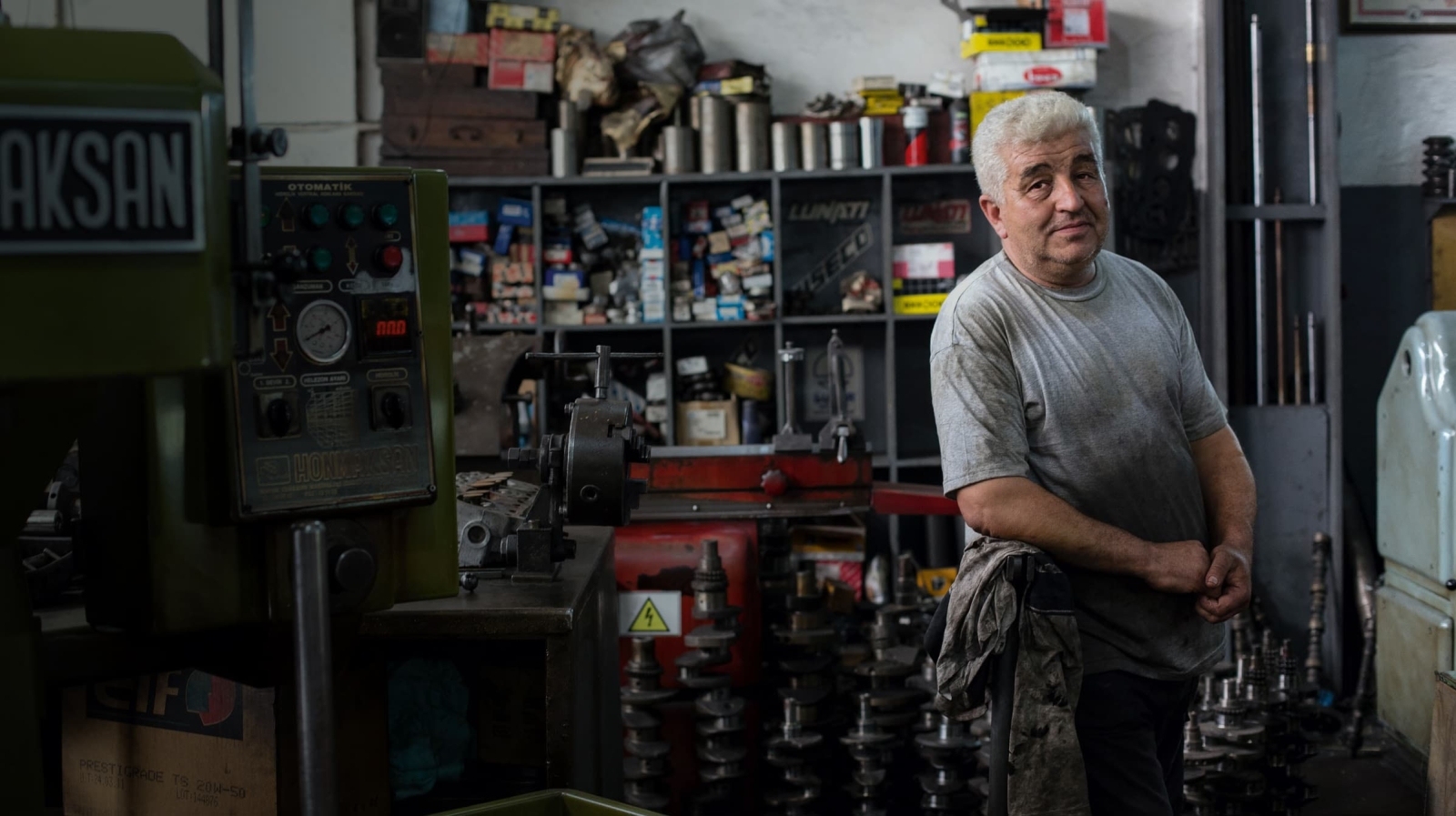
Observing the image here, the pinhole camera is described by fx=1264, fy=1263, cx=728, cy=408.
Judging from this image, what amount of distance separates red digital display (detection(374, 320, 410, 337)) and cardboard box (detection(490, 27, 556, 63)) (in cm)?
353

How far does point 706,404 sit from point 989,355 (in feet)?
9.55

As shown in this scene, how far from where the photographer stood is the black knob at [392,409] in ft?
3.70

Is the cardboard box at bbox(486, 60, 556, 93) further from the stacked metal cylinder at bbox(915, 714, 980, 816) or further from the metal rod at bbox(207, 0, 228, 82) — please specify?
the metal rod at bbox(207, 0, 228, 82)

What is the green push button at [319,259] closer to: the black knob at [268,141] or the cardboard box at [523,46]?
the black knob at [268,141]

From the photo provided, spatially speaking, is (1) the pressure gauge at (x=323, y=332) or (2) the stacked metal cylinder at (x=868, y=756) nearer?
(1) the pressure gauge at (x=323, y=332)

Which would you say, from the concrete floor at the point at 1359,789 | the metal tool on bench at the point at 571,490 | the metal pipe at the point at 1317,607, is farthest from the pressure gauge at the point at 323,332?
the metal pipe at the point at 1317,607

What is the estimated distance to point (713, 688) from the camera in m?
2.68

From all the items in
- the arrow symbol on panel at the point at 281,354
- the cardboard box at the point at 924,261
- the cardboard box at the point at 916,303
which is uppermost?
the cardboard box at the point at 924,261

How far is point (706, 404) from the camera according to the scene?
4516mm

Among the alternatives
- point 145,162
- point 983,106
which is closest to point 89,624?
point 145,162

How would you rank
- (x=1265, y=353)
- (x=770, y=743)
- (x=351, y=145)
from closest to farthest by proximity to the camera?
(x=770, y=743), (x=1265, y=353), (x=351, y=145)

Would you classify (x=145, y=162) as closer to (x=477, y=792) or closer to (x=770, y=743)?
(x=477, y=792)

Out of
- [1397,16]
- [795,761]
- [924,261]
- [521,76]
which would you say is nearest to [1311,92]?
[1397,16]

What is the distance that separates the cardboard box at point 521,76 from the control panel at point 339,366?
3.42m
